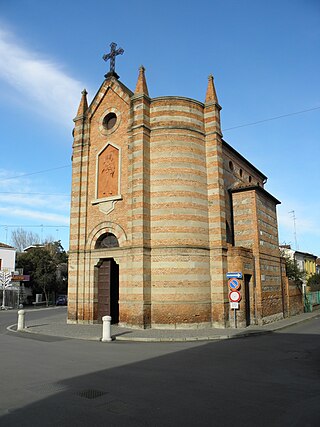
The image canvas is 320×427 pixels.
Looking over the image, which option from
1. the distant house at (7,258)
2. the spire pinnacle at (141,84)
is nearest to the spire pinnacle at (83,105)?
the spire pinnacle at (141,84)

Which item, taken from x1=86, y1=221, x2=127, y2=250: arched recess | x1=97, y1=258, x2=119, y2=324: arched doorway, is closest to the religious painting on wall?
x1=86, y1=221, x2=127, y2=250: arched recess

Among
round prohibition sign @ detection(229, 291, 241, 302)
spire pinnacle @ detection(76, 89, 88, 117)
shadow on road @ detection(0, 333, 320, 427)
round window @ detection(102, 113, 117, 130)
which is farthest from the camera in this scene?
spire pinnacle @ detection(76, 89, 88, 117)

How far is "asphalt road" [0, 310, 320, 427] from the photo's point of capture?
5.37 meters

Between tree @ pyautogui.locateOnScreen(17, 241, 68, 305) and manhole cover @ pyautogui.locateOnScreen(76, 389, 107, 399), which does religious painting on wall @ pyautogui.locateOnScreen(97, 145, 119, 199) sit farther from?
tree @ pyautogui.locateOnScreen(17, 241, 68, 305)

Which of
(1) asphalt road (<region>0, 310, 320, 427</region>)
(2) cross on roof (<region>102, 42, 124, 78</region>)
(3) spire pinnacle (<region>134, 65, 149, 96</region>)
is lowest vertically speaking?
(1) asphalt road (<region>0, 310, 320, 427</region>)

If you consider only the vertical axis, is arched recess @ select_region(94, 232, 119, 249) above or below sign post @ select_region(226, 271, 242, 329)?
above

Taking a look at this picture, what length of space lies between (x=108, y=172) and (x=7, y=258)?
27435mm

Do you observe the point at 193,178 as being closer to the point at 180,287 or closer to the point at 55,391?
the point at 180,287

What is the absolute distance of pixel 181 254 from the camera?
17.8 meters

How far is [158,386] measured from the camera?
23.2 feet

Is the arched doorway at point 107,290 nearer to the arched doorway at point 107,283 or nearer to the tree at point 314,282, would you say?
the arched doorway at point 107,283

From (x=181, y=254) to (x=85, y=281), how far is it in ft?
19.1

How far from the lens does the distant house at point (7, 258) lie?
4166 cm

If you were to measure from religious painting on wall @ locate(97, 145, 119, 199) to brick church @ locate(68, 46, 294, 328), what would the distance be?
61 mm
